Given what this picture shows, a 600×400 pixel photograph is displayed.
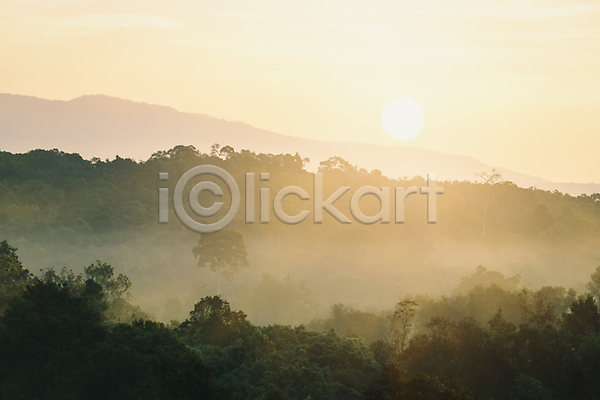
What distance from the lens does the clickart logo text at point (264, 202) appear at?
77.1 m

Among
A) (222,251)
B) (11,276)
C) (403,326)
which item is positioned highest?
(11,276)

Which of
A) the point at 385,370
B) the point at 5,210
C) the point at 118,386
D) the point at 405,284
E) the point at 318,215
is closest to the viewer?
the point at 385,370

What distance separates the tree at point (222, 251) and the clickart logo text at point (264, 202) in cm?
1006

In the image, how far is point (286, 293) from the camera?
2376 inches

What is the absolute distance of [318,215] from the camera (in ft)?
285

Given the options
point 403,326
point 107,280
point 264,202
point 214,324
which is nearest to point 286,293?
point 107,280

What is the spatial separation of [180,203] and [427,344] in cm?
5742

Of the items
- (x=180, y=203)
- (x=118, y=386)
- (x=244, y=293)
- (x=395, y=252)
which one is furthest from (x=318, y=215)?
(x=118, y=386)

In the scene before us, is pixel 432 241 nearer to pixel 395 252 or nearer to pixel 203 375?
pixel 395 252

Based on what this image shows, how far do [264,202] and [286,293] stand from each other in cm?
2500

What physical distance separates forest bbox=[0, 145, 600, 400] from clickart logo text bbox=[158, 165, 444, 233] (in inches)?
63.2

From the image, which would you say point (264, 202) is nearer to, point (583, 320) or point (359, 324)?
point (359, 324)

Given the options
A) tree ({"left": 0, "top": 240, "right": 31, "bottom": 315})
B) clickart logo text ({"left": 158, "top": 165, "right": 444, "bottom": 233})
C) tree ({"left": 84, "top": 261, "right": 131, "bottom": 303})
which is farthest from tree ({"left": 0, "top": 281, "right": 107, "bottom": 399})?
clickart logo text ({"left": 158, "top": 165, "right": 444, "bottom": 233})

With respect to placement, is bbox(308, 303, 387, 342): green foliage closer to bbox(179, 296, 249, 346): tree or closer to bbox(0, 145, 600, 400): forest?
bbox(0, 145, 600, 400): forest
